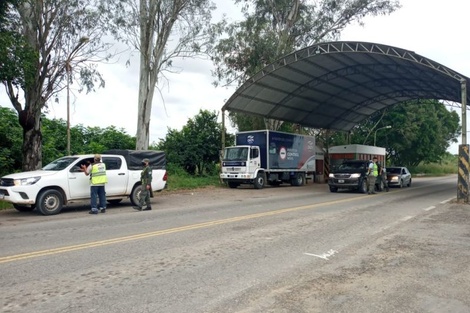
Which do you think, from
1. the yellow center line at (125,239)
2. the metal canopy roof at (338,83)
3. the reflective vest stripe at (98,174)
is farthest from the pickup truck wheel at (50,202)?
the metal canopy roof at (338,83)

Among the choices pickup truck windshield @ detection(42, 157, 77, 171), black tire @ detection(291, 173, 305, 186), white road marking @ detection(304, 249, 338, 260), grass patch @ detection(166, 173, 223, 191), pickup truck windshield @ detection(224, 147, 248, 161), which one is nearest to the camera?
white road marking @ detection(304, 249, 338, 260)

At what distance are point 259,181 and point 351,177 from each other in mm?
5617

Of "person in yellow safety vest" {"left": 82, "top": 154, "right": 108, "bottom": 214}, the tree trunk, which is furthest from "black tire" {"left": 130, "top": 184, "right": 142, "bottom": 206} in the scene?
the tree trunk

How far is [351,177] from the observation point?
Answer: 2009 centimetres

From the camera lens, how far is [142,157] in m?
15.6

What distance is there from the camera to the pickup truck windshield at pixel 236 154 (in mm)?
23031

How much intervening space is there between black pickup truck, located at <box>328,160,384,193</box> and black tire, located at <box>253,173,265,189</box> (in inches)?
168

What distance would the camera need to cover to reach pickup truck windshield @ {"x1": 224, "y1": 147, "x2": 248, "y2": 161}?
2303 centimetres

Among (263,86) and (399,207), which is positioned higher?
(263,86)

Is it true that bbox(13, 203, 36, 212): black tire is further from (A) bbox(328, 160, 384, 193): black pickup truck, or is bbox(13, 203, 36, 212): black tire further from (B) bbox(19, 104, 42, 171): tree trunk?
(A) bbox(328, 160, 384, 193): black pickup truck

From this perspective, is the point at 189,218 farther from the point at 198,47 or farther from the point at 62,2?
the point at 198,47

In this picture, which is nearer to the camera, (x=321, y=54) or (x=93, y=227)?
(x=93, y=227)

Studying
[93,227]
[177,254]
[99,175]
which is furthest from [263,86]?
[177,254]

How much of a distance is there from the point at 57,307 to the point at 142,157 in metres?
11.5
